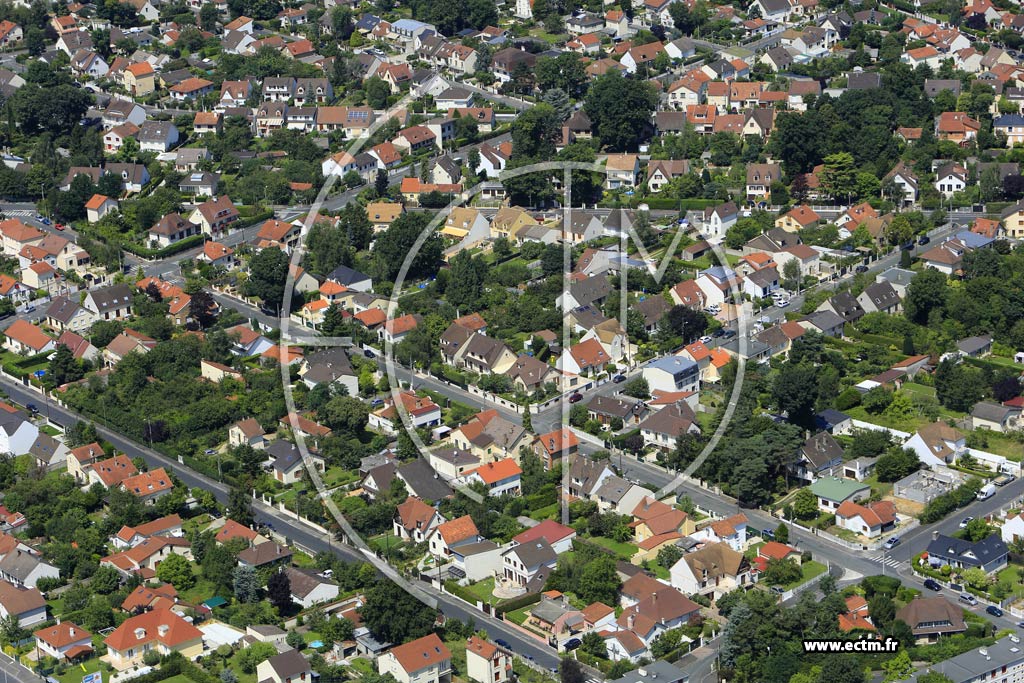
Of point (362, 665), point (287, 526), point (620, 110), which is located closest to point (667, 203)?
point (620, 110)

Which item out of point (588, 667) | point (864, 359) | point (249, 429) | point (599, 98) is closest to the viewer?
point (588, 667)

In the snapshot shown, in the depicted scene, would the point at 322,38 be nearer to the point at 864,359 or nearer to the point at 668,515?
the point at 864,359

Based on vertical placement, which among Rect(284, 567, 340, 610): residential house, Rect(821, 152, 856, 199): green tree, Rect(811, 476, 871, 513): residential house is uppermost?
Rect(821, 152, 856, 199): green tree

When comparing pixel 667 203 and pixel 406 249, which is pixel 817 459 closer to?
pixel 406 249

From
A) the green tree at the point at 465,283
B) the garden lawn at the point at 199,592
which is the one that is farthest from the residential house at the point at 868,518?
the green tree at the point at 465,283

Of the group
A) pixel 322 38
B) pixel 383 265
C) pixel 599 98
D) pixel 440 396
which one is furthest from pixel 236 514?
pixel 322 38

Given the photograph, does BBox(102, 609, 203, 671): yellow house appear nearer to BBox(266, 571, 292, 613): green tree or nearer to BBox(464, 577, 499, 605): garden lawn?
BBox(266, 571, 292, 613): green tree

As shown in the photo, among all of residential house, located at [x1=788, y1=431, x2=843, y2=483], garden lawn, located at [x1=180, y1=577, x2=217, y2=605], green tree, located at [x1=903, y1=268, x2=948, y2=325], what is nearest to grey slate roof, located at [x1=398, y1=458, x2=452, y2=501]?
garden lawn, located at [x1=180, y1=577, x2=217, y2=605]
